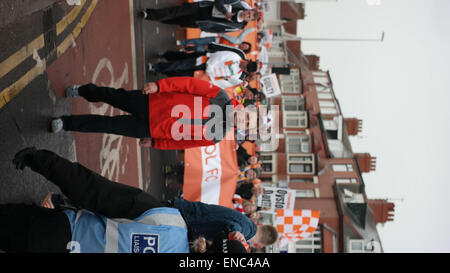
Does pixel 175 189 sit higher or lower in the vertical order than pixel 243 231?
lower


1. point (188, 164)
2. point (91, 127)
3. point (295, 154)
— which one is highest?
point (91, 127)

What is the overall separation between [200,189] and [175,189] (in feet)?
5.68

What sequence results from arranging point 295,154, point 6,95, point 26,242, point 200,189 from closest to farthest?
point 26,242, point 6,95, point 200,189, point 295,154

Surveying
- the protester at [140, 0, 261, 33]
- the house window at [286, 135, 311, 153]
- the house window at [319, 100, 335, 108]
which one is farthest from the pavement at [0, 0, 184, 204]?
the house window at [319, 100, 335, 108]

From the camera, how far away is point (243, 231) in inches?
183

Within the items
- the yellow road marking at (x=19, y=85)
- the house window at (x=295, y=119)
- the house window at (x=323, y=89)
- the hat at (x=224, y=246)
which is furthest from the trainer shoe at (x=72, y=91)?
the house window at (x=323, y=89)

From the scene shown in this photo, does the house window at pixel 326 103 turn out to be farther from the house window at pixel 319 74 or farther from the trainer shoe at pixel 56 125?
the trainer shoe at pixel 56 125

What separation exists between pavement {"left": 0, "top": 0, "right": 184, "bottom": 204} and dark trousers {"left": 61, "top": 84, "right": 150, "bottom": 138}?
0.98ft

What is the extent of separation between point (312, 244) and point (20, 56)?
1262 inches

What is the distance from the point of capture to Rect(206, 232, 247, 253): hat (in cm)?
341

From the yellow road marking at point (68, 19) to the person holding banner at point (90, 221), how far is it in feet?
7.54

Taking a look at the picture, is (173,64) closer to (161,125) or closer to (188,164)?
(188,164)

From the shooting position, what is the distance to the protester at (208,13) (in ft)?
27.9
